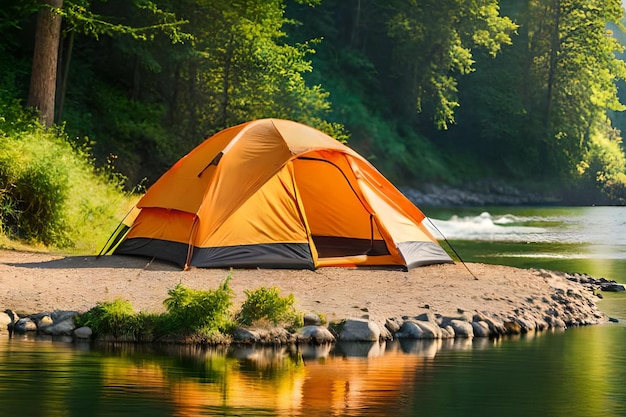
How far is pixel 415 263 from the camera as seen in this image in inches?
635

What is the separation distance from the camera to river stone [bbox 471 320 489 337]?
11938mm

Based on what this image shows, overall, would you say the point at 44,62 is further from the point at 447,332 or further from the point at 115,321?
the point at 447,332

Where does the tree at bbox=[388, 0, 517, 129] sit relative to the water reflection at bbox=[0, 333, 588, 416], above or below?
above

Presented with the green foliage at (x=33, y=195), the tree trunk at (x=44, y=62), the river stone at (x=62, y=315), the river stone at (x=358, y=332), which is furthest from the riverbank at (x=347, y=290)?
the tree trunk at (x=44, y=62)

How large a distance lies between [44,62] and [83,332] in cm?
1164

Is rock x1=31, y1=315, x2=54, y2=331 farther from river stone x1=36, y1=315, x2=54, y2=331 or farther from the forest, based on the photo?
the forest

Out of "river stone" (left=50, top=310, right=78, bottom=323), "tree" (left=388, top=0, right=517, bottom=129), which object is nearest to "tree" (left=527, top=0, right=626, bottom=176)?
"tree" (left=388, top=0, right=517, bottom=129)

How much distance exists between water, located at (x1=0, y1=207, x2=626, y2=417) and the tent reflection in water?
427 cm

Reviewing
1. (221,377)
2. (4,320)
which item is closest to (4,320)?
(4,320)

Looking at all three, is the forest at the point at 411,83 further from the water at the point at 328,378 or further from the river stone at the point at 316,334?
the water at the point at 328,378

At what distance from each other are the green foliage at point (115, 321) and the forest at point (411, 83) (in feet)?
56.9

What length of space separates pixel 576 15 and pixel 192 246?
44.4 metres

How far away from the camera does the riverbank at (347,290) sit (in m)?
12.1

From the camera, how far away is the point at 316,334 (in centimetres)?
1111
